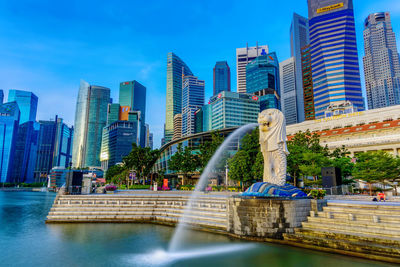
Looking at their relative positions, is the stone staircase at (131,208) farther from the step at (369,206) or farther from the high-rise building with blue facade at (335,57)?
the high-rise building with blue facade at (335,57)

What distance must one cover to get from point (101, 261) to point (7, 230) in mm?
13262

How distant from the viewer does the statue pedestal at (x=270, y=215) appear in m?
→ 15.9

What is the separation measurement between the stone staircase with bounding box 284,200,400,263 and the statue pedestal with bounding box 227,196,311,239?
0.50m

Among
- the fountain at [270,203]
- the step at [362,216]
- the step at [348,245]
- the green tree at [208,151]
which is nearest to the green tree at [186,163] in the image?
the green tree at [208,151]

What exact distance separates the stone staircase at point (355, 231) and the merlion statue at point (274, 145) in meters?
3.75

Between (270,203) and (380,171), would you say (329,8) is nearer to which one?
(380,171)

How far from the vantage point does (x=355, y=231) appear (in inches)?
540

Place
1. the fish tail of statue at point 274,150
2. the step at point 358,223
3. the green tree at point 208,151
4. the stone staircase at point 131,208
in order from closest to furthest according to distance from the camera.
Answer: the step at point 358,223, the fish tail of statue at point 274,150, the stone staircase at point 131,208, the green tree at point 208,151

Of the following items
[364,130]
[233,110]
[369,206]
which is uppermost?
[233,110]

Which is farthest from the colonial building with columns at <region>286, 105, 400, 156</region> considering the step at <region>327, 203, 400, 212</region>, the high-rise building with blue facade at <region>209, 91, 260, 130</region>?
the step at <region>327, 203, 400, 212</region>

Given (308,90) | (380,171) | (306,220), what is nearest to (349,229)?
(306,220)

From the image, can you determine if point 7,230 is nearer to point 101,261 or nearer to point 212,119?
point 101,261

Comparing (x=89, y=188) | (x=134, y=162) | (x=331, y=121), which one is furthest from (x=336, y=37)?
(x=89, y=188)

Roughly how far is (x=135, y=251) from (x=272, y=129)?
12.7 meters
